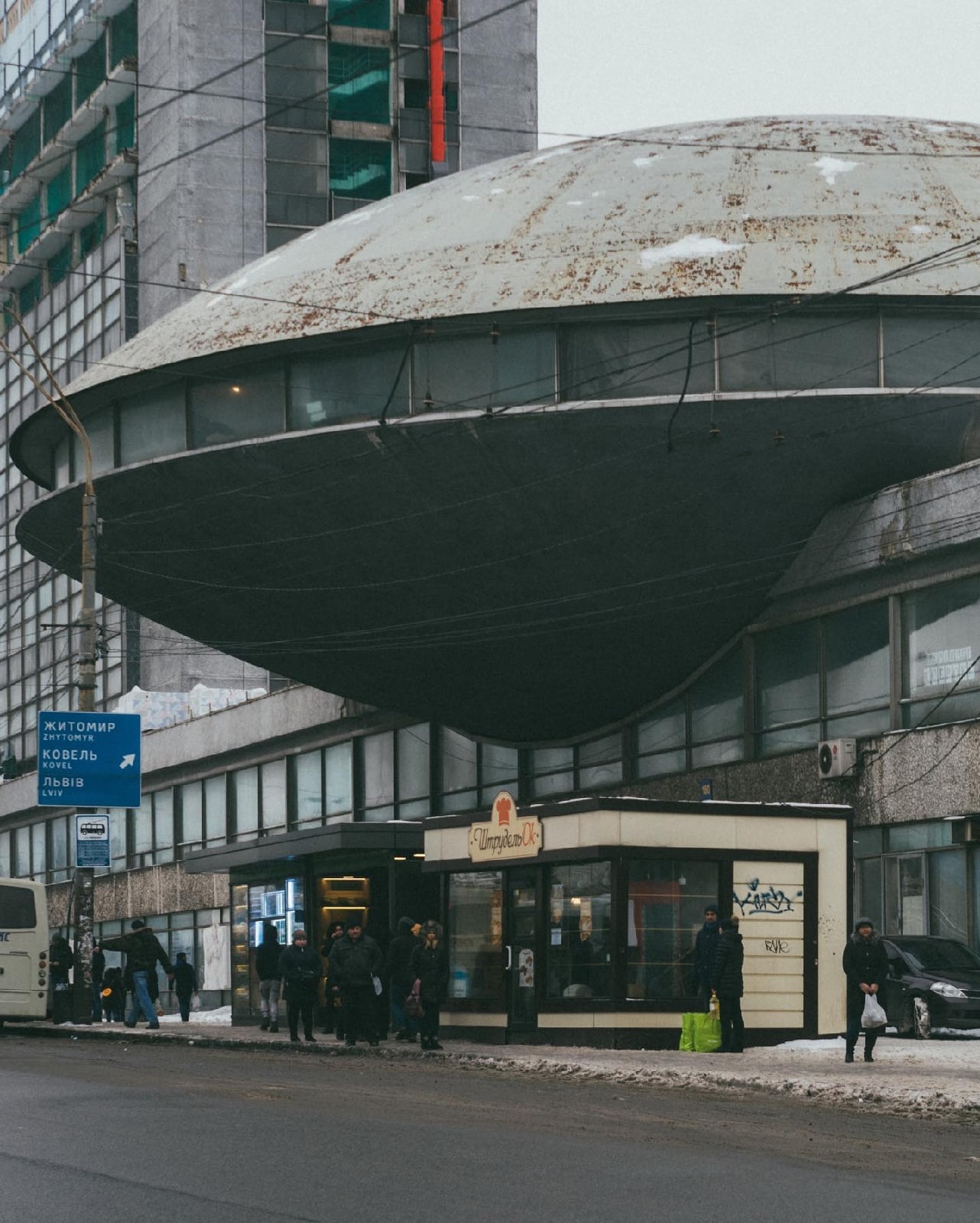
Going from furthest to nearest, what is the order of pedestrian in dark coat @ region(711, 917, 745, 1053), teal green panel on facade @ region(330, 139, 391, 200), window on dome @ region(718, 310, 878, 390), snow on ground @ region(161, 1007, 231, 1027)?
teal green panel on facade @ region(330, 139, 391, 200) → snow on ground @ region(161, 1007, 231, 1027) → window on dome @ region(718, 310, 878, 390) → pedestrian in dark coat @ region(711, 917, 745, 1053)

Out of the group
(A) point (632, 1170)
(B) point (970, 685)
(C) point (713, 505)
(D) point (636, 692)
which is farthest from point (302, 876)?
(A) point (632, 1170)

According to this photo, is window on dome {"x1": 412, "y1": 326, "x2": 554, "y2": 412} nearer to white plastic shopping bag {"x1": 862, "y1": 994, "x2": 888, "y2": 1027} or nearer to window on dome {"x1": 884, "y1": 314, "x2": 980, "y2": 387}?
window on dome {"x1": 884, "y1": 314, "x2": 980, "y2": 387}

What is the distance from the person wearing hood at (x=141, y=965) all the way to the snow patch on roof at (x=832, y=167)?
1633 cm

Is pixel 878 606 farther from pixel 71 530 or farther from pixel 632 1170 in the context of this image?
pixel 632 1170

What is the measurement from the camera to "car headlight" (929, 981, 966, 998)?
2655 centimetres

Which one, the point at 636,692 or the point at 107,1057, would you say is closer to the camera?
the point at 107,1057

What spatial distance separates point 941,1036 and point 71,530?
18727 mm

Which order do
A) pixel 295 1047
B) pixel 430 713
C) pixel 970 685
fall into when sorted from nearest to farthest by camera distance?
1. pixel 295 1047
2. pixel 970 685
3. pixel 430 713

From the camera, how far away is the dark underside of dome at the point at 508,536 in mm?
31219

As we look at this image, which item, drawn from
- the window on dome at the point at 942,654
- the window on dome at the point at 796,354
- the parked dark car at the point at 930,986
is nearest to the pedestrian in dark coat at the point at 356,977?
the parked dark car at the point at 930,986

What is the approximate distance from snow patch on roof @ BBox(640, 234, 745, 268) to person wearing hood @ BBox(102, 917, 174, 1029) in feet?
43.1

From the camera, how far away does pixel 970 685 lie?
2992 cm

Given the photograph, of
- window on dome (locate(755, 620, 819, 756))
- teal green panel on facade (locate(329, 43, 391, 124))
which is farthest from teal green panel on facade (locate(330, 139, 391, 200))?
window on dome (locate(755, 620, 819, 756))

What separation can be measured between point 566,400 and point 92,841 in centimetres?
1145
